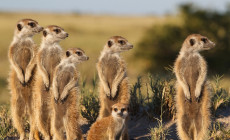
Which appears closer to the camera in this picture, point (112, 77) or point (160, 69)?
point (112, 77)

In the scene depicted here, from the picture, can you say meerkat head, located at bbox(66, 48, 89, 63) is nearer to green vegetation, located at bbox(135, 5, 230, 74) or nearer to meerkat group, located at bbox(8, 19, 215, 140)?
meerkat group, located at bbox(8, 19, 215, 140)

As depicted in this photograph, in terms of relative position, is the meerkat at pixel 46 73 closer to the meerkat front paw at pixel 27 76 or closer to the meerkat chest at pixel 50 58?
the meerkat chest at pixel 50 58

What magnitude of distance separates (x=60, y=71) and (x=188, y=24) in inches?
490

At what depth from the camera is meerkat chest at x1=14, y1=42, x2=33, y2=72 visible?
521 centimetres

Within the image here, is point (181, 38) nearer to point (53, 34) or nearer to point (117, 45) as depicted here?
point (117, 45)

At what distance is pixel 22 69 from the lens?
5262 mm

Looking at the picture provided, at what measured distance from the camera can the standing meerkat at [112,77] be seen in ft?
16.8

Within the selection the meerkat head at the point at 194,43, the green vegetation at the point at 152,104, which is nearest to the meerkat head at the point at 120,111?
the green vegetation at the point at 152,104

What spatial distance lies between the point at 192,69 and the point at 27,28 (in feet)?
7.66

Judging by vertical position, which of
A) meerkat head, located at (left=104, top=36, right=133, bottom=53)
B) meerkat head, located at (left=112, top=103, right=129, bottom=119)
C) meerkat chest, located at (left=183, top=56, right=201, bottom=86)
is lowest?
meerkat head, located at (left=112, top=103, right=129, bottom=119)

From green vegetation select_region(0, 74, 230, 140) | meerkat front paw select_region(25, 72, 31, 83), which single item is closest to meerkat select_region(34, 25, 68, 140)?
meerkat front paw select_region(25, 72, 31, 83)

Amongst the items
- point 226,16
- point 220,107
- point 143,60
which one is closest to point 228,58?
point 226,16

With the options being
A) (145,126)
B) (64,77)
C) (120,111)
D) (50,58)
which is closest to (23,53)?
(50,58)

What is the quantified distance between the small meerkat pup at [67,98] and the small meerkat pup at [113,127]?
0.21 metres
